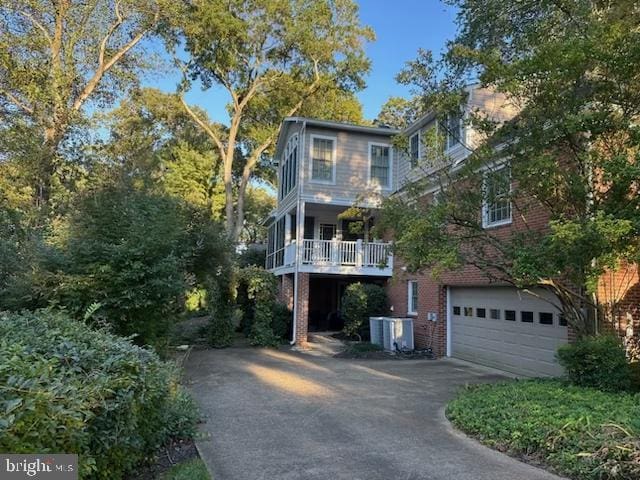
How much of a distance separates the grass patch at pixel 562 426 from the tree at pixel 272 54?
65.1ft

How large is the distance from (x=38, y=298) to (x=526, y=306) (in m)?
9.80

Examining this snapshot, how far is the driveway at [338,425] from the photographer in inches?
197

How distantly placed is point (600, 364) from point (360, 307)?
1036 centimetres

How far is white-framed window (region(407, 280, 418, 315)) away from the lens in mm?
16312

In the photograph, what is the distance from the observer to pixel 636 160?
6535 millimetres

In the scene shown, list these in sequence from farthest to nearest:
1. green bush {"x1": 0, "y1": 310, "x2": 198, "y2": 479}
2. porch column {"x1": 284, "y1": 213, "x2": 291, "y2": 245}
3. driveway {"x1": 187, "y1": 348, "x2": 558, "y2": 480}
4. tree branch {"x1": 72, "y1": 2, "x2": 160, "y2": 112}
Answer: tree branch {"x1": 72, "y1": 2, "x2": 160, "y2": 112} < porch column {"x1": 284, "y1": 213, "x2": 291, "y2": 245} < driveway {"x1": 187, "y1": 348, "x2": 558, "y2": 480} < green bush {"x1": 0, "y1": 310, "x2": 198, "y2": 479}

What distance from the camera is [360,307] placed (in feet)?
56.5

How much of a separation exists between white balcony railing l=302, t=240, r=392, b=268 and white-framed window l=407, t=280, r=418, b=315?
60.8 inches

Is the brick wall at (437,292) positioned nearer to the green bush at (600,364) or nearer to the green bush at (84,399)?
the green bush at (600,364)

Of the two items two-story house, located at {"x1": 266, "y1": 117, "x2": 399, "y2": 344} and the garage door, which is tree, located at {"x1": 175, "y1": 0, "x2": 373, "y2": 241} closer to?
two-story house, located at {"x1": 266, "y1": 117, "x2": 399, "y2": 344}

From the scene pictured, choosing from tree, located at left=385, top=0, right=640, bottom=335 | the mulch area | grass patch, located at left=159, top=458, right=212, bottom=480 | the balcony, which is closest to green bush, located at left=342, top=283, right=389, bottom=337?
the balcony

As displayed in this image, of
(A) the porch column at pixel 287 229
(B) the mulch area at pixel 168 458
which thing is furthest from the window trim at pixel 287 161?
(B) the mulch area at pixel 168 458

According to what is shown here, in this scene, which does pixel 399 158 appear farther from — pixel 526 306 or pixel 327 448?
pixel 327 448

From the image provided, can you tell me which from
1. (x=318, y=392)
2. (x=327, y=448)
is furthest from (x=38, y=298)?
(x=327, y=448)
